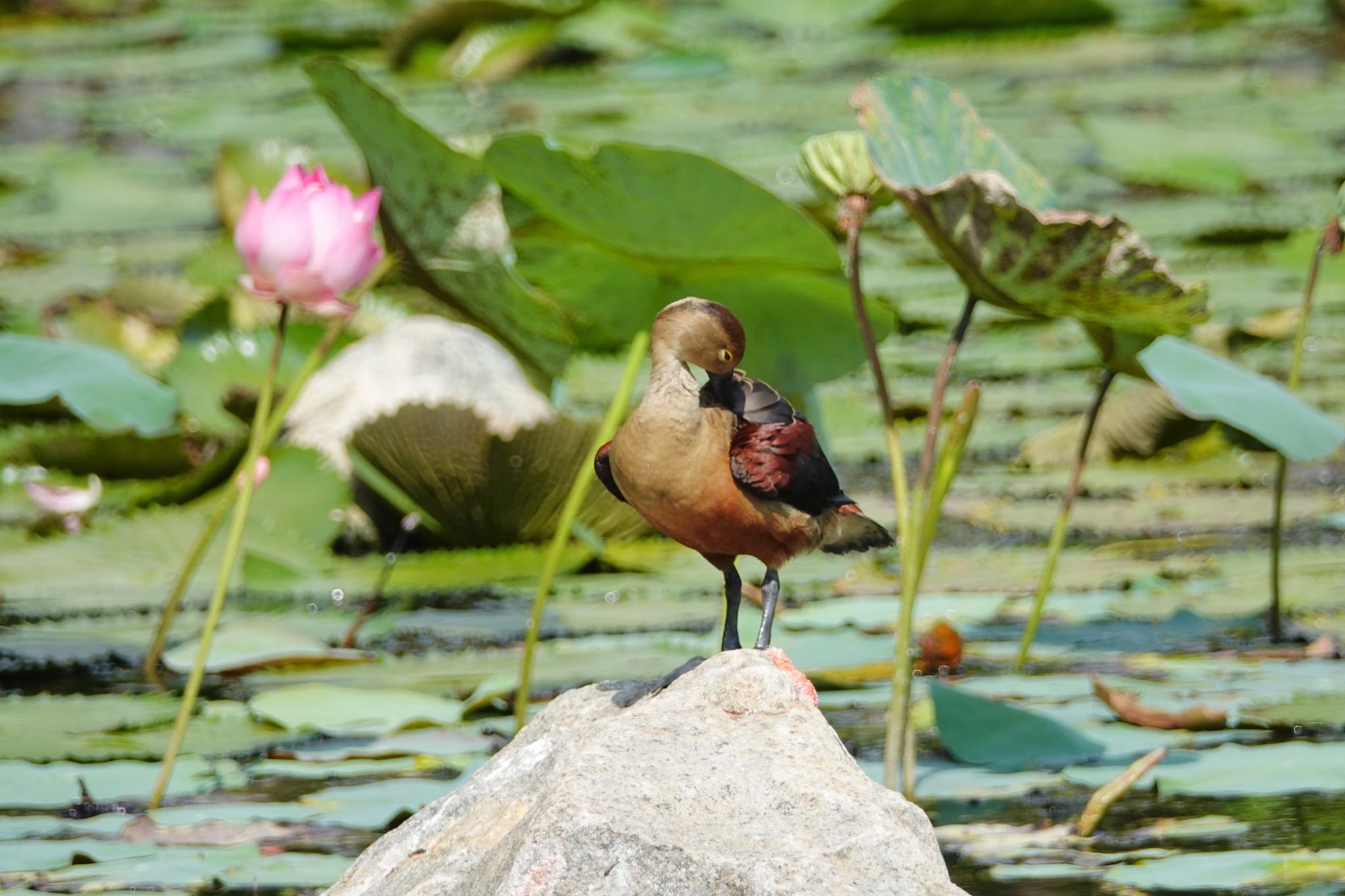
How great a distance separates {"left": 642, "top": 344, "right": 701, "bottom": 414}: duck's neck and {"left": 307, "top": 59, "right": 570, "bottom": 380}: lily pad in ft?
2.02

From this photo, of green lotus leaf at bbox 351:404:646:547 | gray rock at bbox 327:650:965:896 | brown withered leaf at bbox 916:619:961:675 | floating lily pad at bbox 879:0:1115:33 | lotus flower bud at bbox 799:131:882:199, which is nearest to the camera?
gray rock at bbox 327:650:965:896

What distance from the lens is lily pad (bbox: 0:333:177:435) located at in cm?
205

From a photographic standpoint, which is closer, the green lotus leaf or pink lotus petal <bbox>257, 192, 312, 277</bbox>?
pink lotus petal <bbox>257, 192, 312, 277</bbox>

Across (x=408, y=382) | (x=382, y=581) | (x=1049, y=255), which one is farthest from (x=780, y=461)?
(x=408, y=382)

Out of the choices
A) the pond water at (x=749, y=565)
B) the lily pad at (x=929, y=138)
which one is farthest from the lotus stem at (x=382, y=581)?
the lily pad at (x=929, y=138)

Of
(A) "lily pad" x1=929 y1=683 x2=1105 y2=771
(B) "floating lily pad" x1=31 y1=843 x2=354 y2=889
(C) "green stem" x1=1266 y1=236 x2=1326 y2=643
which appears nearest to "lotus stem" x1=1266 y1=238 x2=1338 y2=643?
(C) "green stem" x1=1266 y1=236 x2=1326 y2=643

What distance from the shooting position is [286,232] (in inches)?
66.0

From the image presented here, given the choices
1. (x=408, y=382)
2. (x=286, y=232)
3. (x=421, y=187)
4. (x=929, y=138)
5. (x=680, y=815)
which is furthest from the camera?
(x=408, y=382)

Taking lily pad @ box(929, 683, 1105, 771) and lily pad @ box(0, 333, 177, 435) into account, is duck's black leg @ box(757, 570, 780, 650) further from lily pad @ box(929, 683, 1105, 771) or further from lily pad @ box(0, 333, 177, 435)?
lily pad @ box(0, 333, 177, 435)

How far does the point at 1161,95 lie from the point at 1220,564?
9.81 feet

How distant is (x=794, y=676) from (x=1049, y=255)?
1.65 feet

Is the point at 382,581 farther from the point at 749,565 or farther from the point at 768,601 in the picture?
the point at 768,601

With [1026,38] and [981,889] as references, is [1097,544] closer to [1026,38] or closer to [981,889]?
[981,889]

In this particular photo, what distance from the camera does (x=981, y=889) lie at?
4.91ft
